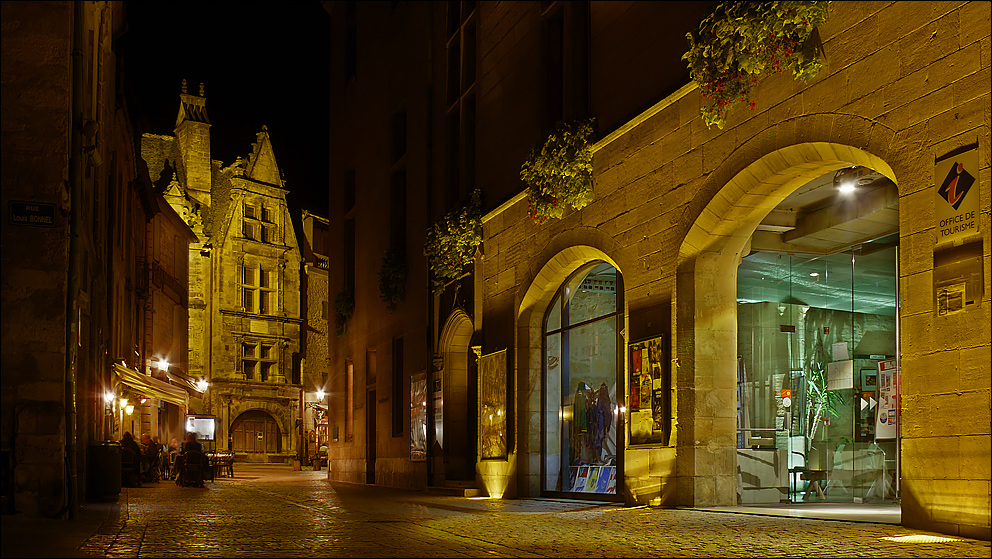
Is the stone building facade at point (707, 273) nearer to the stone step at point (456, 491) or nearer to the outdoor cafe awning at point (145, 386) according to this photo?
the stone step at point (456, 491)

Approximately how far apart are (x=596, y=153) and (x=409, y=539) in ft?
24.2

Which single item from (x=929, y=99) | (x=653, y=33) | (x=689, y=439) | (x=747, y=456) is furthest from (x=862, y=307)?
(x=929, y=99)

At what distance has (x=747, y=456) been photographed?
45.5 ft

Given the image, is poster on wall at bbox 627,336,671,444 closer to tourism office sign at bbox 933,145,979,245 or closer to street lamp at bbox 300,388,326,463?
tourism office sign at bbox 933,145,979,245

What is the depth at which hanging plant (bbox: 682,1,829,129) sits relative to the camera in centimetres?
987

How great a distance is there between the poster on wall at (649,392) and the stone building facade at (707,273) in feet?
0.12

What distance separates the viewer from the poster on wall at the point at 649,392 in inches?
499

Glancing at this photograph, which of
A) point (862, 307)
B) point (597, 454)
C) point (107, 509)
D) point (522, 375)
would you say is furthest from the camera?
point (522, 375)

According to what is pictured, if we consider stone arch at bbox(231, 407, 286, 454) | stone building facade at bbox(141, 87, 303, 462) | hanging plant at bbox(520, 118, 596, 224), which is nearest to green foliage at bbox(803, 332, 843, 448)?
hanging plant at bbox(520, 118, 596, 224)

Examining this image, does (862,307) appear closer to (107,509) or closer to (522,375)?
(522,375)

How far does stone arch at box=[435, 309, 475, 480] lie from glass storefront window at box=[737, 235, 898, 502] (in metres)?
7.38

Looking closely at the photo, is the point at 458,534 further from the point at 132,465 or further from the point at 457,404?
the point at 132,465

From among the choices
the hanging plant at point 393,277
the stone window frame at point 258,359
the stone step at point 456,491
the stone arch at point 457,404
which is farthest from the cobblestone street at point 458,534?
the stone window frame at point 258,359

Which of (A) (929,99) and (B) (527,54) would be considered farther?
(B) (527,54)
